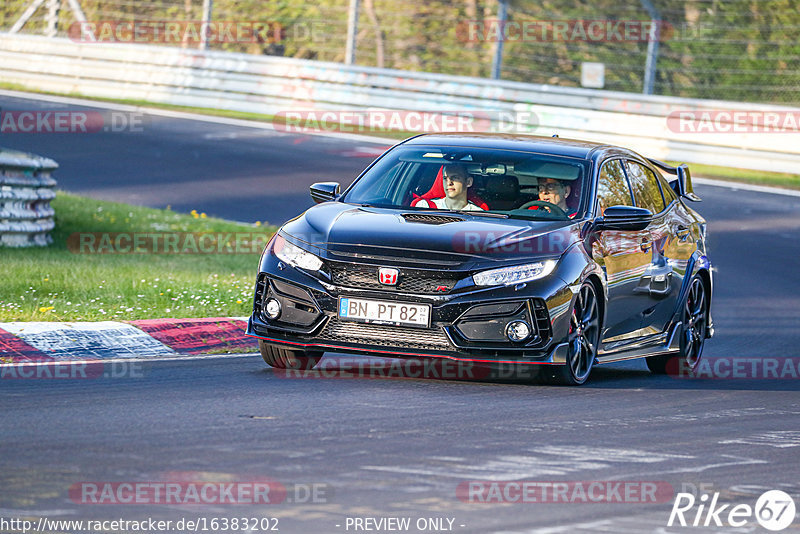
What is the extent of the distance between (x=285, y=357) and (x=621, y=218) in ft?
7.54

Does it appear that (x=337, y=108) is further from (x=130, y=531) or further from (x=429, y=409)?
(x=130, y=531)

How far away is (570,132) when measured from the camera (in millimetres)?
25531

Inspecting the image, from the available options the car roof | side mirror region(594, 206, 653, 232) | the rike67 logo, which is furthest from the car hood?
the rike67 logo

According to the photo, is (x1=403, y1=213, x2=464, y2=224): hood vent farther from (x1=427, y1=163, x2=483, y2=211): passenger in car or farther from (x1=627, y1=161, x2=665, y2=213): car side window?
(x1=627, y1=161, x2=665, y2=213): car side window

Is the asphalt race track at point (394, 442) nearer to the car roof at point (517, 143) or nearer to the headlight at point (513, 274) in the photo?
the headlight at point (513, 274)

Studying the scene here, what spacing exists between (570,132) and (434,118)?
99.6 inches

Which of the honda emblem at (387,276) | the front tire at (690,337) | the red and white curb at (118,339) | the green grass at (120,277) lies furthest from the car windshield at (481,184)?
the green grass at (120,277)

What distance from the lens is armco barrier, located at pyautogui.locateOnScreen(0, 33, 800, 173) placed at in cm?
2453

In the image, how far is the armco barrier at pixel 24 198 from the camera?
14.1m

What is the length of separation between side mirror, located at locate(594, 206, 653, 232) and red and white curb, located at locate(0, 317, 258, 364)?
8.55ft

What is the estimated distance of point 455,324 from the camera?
8570mm

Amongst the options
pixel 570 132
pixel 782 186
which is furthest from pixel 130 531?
pixel 570 132

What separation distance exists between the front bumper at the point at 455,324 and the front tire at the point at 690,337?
2429 millimetres

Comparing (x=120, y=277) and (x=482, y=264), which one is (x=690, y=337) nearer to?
(x=482, y=264)
